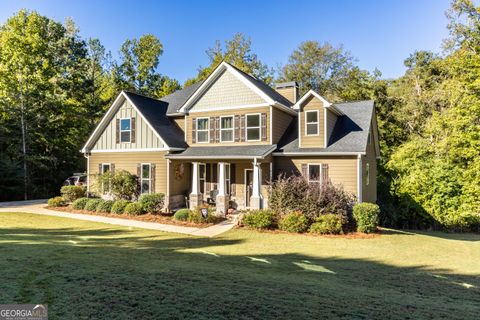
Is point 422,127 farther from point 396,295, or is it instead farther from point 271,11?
point 396,295

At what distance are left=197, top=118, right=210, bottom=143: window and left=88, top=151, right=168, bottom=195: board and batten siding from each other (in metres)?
2.58

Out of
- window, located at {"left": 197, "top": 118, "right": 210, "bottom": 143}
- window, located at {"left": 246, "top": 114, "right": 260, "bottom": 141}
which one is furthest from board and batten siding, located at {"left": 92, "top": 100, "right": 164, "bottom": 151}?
window, located at {"left": 246, "top": 114, "right": 260, "bottom": 141}

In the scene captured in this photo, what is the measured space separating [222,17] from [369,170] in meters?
19.5

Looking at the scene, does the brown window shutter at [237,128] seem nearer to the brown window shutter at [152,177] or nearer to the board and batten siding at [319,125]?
the board and batten siding at [319,125]

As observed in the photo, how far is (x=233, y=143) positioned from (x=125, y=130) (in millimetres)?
7380

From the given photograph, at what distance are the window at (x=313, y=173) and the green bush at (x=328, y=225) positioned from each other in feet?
10.7

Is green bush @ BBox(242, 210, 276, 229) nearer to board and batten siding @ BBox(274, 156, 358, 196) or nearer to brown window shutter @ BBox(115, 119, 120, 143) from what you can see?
board and batten siding @ BBox(274, 156, 358, 196)

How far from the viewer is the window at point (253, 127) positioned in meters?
17.4

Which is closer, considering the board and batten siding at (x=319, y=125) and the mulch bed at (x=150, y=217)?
the mulch bed at (x=150, y=217)

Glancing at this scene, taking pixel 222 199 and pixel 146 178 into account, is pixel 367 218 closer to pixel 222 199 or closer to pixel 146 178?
pixel 222 199

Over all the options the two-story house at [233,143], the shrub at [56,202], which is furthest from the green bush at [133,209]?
the shrub at [56,202]

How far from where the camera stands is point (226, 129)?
1817cm

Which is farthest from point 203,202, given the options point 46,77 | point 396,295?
point 46,77

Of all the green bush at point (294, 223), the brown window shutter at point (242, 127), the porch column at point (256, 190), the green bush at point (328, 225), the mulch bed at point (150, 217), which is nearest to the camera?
the green bush at point (328, 225)
